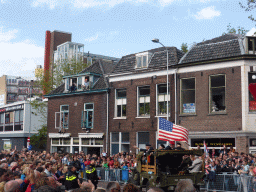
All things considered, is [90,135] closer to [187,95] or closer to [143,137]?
[143,137]

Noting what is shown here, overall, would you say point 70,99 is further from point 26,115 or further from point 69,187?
point 69,187

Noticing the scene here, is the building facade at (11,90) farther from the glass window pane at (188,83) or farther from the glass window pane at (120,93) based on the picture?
the glass window pane at (188,83)

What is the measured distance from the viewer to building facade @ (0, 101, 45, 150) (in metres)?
46.8

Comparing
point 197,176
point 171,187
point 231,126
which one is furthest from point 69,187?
point 231,126

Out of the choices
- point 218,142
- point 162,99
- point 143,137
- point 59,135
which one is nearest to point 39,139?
point 59,135

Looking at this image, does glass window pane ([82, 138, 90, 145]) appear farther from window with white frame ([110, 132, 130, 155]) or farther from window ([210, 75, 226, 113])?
window ([210, 75, 226, 113])

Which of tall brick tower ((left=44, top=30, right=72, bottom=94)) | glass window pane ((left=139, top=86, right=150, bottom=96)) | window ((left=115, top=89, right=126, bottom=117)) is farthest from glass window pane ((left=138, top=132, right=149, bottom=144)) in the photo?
tall brick tower ((left=44, top=30, right=72, bottom=94))

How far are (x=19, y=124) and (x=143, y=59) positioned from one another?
25104mm

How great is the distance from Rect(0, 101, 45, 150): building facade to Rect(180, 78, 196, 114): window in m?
25.9

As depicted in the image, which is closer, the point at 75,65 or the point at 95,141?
the point at 95,141

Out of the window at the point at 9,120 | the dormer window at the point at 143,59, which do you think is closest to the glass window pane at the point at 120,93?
the dormer window at the point at 143,59

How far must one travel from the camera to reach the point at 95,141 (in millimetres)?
31734

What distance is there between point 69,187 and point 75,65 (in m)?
39.2

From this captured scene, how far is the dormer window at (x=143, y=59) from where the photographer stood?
29492 mm
